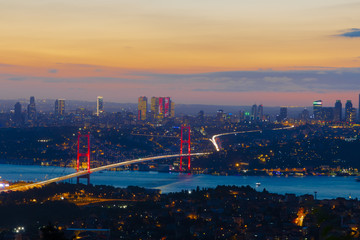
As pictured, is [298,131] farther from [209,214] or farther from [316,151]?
[209,214]

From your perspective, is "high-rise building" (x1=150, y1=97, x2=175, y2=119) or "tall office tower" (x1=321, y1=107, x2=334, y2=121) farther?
"high-rise building" (x1=150, y1=97, x2=175, y2=119)

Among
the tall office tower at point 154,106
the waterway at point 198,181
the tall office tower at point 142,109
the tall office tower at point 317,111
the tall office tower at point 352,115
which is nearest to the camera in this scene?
the waterway at point 198,181

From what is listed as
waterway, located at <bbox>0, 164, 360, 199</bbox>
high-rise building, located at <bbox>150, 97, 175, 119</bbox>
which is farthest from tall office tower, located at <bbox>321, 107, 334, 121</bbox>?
waterway, located at <bbox>0, 164, 360, 199</bbox>

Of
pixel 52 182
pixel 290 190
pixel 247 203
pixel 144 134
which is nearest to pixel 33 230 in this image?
pixel 247 203

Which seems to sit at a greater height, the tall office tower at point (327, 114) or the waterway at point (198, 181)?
the tall office tower at point (327, 114)

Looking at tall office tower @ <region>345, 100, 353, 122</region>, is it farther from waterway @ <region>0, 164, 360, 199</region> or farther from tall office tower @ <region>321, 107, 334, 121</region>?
waterway @ <region>0, 164, 360, 199</region>

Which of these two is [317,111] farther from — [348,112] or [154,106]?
[154,106]

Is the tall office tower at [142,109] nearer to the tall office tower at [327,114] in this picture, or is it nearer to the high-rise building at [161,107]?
the high-rise building at [161,107]

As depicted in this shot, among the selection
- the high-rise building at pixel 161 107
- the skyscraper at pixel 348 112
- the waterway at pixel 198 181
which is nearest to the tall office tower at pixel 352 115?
the skyscraper at pixel 348 112
